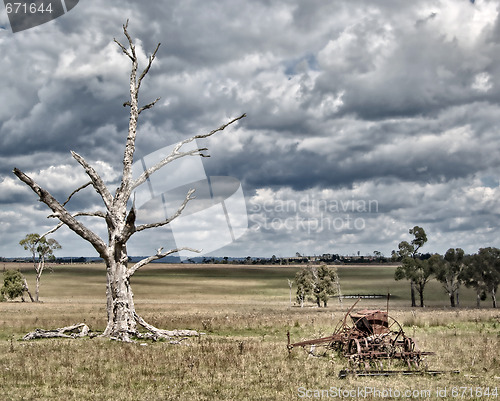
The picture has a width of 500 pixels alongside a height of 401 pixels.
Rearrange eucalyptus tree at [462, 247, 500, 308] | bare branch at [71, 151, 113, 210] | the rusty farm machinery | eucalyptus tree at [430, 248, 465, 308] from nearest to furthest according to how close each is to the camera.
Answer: the rusty farm machinery < bare branch at [71, 151, 113, 210] < eucalyptus tree at [462, 247, 500, 308] < eucalyptus tree at [430, 248, 465, 308]

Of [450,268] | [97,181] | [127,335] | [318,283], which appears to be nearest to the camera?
[127,335]

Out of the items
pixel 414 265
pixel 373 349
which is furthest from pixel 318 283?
pixel 373 349

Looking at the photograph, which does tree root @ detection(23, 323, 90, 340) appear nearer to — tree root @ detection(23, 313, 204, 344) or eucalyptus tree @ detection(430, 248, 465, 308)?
tree root @ detection(23, 313, 204, 344)

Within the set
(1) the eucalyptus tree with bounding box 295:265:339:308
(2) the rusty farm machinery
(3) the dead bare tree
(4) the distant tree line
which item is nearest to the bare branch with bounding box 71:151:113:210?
(3) the dead bare tree

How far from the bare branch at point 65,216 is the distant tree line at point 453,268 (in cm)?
7943

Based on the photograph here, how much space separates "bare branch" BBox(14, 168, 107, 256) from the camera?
21422mm

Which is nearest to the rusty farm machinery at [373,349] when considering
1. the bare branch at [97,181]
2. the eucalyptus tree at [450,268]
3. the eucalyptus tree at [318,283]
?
the bare branch at [97,181]

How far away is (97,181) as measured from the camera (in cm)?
2375

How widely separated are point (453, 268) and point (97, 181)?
8453 cm

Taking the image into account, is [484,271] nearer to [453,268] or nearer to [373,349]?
[453,268]

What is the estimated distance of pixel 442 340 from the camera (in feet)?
71.1

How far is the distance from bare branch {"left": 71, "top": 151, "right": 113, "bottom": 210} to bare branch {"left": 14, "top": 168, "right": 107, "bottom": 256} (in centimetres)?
170

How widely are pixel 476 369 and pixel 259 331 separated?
1327 centimetres

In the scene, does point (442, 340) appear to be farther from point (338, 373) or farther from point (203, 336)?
point (203, 336)
